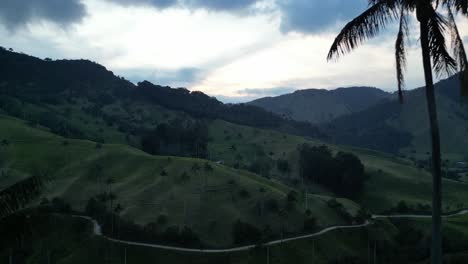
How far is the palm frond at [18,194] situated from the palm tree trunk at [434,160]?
37.7 feet

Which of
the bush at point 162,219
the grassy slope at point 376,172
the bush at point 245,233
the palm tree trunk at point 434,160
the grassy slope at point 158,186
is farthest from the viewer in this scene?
the grassy slope at point 376,172

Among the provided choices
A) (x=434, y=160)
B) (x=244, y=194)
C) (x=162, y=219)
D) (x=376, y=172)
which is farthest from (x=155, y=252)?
(x=376, y=172)

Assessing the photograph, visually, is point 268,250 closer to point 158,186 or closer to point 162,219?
point 162,219

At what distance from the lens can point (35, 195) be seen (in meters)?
12.5

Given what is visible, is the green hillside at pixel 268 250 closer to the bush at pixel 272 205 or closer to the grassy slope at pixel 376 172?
the bush at pixel 272 205

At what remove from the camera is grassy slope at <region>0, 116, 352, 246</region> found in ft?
275

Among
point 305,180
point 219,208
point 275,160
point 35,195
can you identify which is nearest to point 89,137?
point 275,160

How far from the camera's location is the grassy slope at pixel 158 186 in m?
83.9

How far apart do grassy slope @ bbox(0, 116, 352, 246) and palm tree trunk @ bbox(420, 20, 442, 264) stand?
66.7 m

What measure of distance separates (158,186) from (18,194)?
3385 inches

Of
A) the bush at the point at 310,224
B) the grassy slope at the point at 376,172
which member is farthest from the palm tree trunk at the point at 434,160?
the grassy slope at the point at 376,172

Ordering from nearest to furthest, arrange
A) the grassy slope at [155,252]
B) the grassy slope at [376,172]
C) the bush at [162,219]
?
1. the grassy slope at [155,252]
2. the bush at [162,219]
3. the grassy slope at [376,172]

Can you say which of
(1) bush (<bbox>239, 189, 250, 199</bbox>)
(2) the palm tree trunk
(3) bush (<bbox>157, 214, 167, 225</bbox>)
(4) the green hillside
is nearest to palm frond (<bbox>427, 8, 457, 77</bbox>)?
(2) the palm tree trunk

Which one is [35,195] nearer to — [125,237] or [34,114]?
[125,237]
